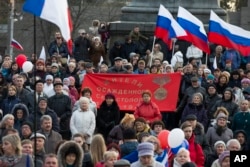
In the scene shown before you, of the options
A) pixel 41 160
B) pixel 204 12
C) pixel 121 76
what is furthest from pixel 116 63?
pixel 41 160

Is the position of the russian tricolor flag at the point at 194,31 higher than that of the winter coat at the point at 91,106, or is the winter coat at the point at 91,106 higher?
the russian tricolor flag at the point at 194,31

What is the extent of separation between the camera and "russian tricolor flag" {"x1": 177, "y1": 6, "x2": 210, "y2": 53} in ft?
99.6

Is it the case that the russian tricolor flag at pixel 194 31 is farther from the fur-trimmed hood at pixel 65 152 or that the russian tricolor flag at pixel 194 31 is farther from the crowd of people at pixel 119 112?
the fur-trimmed hood at pixel 65 152

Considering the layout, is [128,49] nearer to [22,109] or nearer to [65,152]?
[22,109]

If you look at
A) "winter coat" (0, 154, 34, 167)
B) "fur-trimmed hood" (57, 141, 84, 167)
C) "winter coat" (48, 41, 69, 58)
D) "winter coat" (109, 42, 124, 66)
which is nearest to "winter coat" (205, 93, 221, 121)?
"winter coat" (109, 42, 124, 66)

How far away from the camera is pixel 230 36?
29.6m

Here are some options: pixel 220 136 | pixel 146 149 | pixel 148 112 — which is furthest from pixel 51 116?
pixel 146 149

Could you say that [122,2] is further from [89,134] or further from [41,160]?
[41,160]

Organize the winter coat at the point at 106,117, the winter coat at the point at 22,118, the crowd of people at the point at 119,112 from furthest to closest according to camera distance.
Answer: the winter coat at the point at 106,117
the winter coat at the point at 22,118
the crowd of people at the point at 119,112

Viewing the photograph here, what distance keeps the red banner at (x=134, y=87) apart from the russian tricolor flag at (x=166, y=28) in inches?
63.1

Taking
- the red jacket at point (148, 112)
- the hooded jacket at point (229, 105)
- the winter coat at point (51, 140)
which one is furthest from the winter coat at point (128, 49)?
the winter coat at point (51, 140)

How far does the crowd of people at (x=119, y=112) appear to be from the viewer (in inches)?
798

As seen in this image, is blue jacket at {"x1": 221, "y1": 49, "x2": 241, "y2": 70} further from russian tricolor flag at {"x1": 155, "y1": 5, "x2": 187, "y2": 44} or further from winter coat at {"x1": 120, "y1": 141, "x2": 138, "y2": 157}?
winter coat at {"x1": 120, "y1": 141, "x2": 138, "y2": 157}

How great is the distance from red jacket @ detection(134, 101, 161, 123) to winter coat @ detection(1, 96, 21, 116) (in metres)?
2.29
